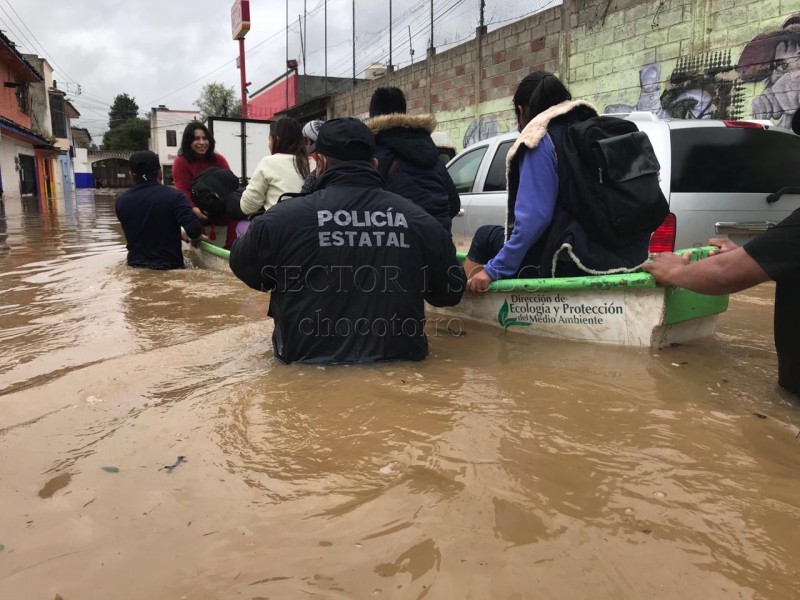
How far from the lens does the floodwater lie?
149cm

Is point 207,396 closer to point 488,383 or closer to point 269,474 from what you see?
point 269,474

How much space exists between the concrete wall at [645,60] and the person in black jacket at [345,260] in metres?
6.55

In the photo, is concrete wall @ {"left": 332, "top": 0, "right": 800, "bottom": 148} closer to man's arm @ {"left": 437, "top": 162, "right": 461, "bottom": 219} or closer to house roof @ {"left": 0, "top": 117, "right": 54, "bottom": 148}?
man's arm @ {"left": 437, "top": 162, "right": 461, "bottom": 219}

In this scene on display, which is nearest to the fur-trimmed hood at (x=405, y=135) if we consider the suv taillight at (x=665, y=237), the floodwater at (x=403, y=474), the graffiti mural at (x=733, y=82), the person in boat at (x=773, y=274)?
the floodwater at (x=403, y=474)

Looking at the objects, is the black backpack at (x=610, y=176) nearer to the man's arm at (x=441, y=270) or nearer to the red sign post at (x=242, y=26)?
the man's arm at (x=441, y=270)

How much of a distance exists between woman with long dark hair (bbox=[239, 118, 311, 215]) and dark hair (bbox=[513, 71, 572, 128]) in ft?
7.59

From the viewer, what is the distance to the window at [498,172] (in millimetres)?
5965

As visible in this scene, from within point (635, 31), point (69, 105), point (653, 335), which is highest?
point (69, 105)

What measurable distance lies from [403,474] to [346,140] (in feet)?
5.77

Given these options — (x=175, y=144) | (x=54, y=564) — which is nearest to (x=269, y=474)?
(x=54, y=564)

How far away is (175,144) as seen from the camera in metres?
56.0

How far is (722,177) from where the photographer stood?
4680 millimetres

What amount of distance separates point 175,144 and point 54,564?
60.0m

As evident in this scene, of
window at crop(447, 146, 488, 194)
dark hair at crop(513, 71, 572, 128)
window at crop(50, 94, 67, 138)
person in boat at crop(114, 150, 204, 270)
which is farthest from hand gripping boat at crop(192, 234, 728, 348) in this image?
window at crop(50, 94, 67, 138)
